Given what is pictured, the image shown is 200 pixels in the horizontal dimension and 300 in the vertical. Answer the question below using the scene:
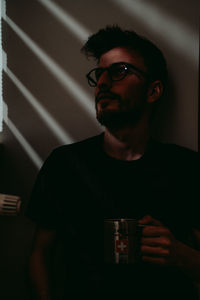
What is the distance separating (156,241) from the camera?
0.73 meters

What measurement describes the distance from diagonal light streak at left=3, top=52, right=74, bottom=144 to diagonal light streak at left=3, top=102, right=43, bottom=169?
0.13 metres

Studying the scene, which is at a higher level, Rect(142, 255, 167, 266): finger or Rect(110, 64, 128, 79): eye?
Rect(110, 64, 128, 79): eye

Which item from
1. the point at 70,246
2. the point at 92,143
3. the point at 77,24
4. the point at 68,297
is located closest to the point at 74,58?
the point at 77,24

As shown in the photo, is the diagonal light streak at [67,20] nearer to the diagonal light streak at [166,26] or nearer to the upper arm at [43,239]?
the diagonal light streak at [166,26]

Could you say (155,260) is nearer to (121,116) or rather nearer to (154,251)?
(154,251)

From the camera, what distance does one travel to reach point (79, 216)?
1.01m

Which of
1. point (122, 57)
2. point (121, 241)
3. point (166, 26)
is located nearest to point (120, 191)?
point (121, 241)

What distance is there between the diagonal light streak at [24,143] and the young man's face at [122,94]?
44cm

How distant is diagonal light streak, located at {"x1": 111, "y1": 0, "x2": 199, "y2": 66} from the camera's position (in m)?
1.23

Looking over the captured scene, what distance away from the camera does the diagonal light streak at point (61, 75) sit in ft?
4.30

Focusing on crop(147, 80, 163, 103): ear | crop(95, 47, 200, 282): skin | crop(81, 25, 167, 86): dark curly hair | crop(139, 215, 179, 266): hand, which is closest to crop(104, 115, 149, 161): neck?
crop(95, 47, 200, 282): skin

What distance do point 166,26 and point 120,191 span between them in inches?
33.0

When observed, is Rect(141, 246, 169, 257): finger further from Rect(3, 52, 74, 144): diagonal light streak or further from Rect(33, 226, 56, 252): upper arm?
→ Rect(3, 52, 74, 144): diagonal light streak

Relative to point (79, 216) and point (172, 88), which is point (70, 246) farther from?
point (172, 88)
